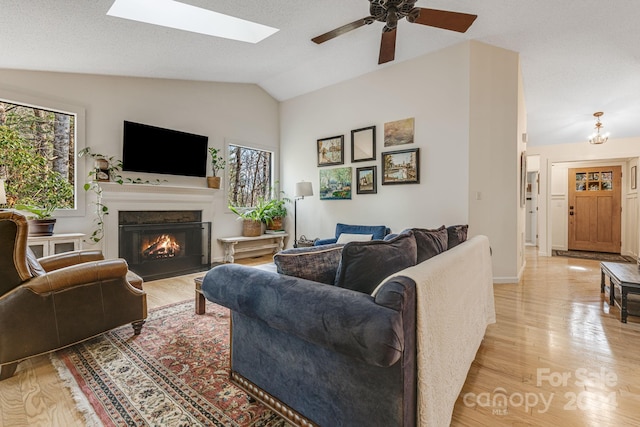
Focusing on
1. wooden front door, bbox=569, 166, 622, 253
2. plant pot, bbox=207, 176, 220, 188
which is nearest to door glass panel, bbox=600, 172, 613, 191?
wooden front door, bbox=569, 166, 622, 253

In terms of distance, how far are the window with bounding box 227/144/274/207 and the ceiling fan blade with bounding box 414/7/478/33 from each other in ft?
12.1

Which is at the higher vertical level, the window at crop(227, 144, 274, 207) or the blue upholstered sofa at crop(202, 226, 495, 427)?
the window at crop(227, 144, 274, 207)

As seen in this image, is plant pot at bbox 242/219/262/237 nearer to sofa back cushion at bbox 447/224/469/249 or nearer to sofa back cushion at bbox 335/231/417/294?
sofa back cushion at bbox 447/224/469/249

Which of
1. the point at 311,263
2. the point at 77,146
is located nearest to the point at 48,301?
the point at 311,263

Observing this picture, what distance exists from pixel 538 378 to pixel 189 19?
13.9 feet

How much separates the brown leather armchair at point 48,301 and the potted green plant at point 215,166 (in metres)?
2.83

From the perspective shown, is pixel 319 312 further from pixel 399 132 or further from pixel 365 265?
pixel 399 132

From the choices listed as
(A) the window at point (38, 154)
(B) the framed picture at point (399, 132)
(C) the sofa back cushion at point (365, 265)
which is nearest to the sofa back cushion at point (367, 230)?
(B) the framed picture at point (399, 132)

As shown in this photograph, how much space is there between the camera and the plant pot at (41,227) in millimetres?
3113

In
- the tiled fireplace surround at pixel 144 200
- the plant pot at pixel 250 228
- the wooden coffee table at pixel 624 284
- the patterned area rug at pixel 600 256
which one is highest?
the tiled fireplace surround at pixel 144 200

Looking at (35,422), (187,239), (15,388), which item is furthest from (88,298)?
(187,239)

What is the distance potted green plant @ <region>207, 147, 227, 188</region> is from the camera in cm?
482

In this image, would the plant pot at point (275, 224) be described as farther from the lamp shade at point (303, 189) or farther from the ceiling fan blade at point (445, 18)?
the ceiling fan blade at point (445, 18)

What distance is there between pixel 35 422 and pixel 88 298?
76cm
